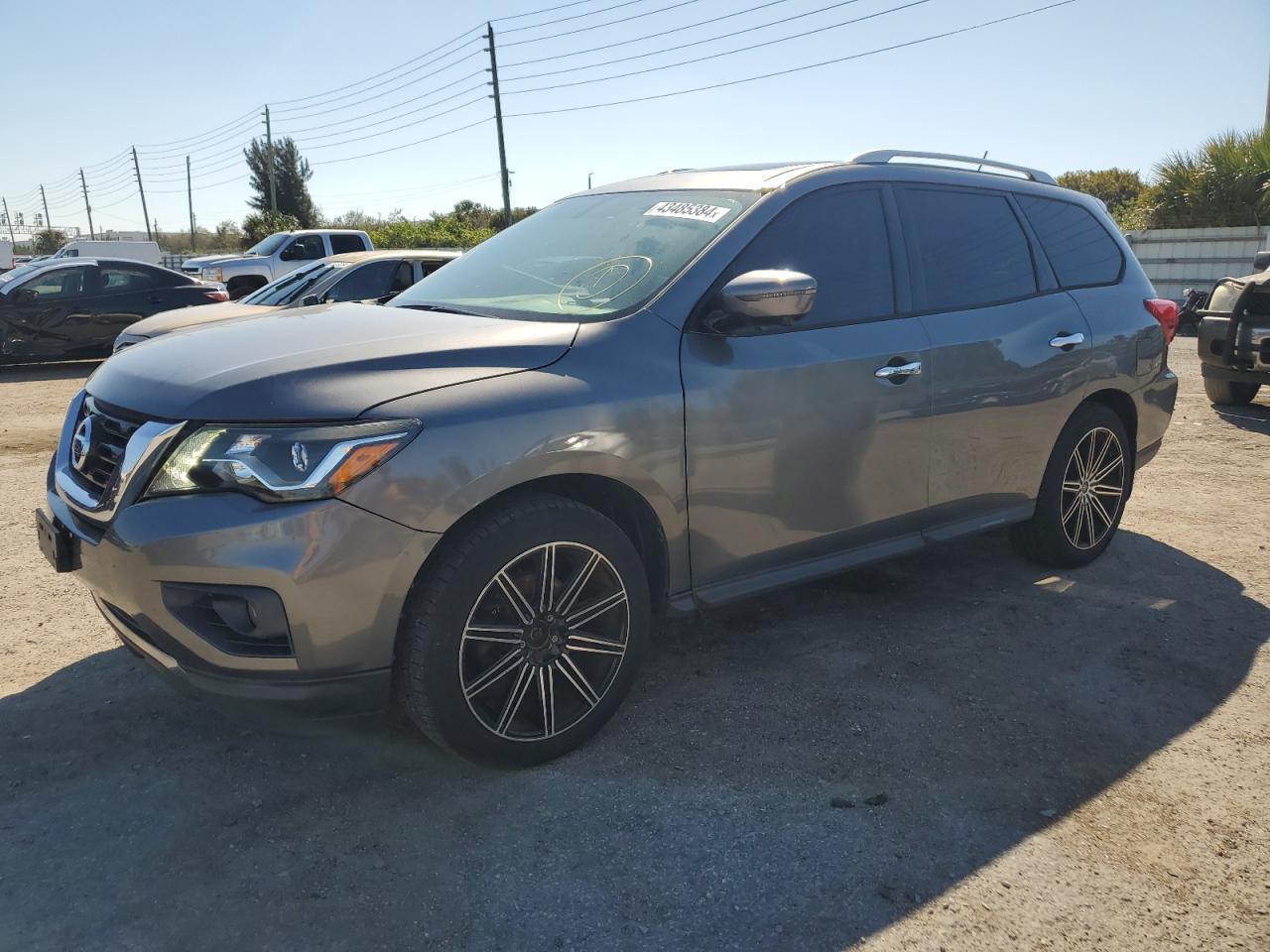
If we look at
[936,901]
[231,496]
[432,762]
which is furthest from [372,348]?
[936,901]

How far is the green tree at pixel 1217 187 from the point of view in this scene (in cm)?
1998

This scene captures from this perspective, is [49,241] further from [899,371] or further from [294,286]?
[899,371]

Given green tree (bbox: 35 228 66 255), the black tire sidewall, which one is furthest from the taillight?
green tree (bbox: 35 228 66 255)

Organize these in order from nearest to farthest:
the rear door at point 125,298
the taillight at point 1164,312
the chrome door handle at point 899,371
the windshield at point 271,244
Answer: the chrome door handle at point 899,371 → the taillight at point 1164,312 → the rear door at point 125,298 → the windshield at point 271,244

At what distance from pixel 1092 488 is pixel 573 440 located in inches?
120

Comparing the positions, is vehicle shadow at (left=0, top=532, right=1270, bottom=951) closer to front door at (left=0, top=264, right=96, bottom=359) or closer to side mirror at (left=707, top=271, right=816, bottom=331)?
side mirror at (left=707, top=271, right=816, bottom=331)

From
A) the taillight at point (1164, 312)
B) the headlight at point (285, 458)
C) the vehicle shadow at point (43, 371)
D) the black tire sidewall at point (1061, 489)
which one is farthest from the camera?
the vehicle shadow at point (43, 371)

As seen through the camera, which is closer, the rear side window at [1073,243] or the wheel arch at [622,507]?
the wheel arch at [622,507]

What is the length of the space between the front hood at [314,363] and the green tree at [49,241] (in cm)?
7458

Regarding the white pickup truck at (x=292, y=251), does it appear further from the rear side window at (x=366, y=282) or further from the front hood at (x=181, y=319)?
the front hood at (x=181, y=319)

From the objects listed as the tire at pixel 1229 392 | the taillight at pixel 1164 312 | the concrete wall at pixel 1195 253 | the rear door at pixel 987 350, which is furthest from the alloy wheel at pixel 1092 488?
the concrete wall at pixel 1195 253

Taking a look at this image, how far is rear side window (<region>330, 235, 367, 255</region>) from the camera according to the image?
1941cm

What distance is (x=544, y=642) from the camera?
9.52ft

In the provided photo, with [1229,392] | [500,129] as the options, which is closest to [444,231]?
[500,129]
